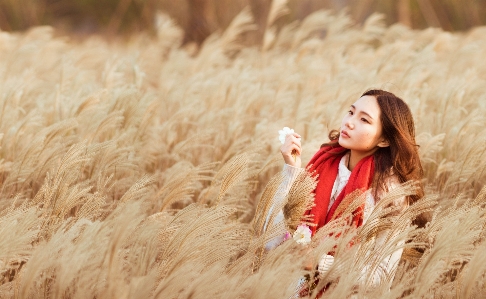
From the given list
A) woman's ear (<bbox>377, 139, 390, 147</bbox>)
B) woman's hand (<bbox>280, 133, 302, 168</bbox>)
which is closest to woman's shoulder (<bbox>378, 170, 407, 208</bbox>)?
woman's ear (<bbox>377, 139, 390, 147</bbox>)

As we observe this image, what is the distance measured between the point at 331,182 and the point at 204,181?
1.19 meters

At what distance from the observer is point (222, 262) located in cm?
211

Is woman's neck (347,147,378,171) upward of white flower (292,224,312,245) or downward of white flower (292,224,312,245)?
upward

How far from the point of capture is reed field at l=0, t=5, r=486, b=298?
199cm

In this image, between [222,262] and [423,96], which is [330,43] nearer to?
[423,96]

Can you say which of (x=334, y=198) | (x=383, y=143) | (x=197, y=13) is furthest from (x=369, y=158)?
(x=197, y=13)

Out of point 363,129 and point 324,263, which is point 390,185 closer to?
point 363,129

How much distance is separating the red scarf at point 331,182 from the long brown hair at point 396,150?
0.06 m

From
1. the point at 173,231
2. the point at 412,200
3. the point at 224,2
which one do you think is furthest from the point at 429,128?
the point at 224,2

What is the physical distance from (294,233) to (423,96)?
94.3 inches

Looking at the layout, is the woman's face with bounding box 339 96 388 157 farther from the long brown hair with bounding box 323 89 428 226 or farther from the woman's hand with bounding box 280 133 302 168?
the woman's hand with bounding box 280 133 302 168

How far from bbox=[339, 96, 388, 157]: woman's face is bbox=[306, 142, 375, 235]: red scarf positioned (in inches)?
2.7

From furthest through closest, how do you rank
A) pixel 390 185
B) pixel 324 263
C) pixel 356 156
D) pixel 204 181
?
pixel 204 181 < pixel 356 156 < pixel 390 185 < pixel 324 263

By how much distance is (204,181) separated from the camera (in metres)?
3.81
